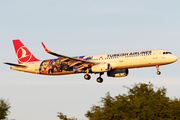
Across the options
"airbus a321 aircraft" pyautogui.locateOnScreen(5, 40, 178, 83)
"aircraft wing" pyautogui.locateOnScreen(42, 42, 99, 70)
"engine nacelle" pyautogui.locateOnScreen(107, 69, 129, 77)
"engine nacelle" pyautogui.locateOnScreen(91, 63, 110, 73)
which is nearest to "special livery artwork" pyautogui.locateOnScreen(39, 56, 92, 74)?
"airbus a321 aircraft" pyautogui.locateOnScreen(5, 40, 178, 83)

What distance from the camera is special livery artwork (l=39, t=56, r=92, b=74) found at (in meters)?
73.3

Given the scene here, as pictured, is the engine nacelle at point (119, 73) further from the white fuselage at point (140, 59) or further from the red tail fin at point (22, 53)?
the red tail fin at point (22, 53)

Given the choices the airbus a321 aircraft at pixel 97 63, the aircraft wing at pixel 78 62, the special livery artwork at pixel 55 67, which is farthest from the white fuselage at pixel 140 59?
the special livery artwork at pixel 55 67

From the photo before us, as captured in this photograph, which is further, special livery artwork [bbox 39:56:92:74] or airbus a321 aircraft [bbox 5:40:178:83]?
special livery artwork [bbox 39:56:92:74]

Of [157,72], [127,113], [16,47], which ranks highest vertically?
[16,47]

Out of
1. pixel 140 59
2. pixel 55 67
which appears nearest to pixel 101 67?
pixel 140 59

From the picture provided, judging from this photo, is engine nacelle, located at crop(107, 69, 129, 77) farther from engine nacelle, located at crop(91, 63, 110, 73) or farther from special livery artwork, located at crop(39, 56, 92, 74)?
engine nacelle, located at crop(91, 63, 110, 73)

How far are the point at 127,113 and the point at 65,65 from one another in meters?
19.3

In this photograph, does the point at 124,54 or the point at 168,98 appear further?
the point at 124,54

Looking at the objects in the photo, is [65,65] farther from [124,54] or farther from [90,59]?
[124,54]

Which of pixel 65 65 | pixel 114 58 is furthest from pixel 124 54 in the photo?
pixel 65 65

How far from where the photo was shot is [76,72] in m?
73.6

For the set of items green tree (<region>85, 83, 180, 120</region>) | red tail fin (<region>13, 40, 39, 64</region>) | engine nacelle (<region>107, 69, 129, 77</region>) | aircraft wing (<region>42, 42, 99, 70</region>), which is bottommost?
green tree (<region>85, 83, 180, 120</region>)

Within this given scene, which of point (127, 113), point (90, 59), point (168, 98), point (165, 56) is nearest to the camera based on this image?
point (127, 113)
